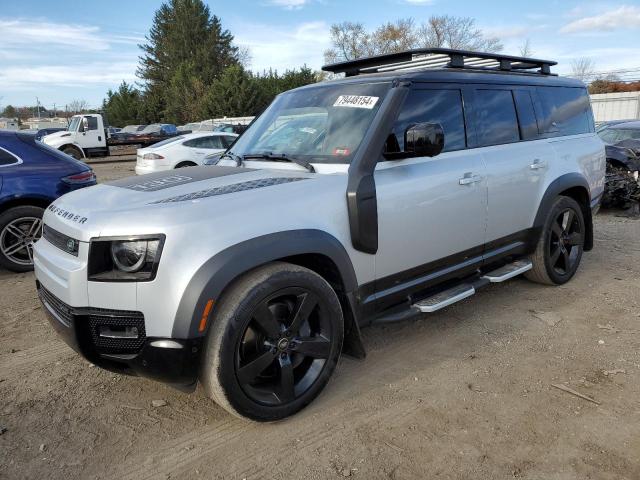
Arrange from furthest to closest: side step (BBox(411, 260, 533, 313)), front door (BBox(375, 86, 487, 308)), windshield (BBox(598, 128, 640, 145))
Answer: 1. windshield (BBox(598, 128, 640, 145))
2. side step (BBox(411, 260, 533, 313))
3. front door (BBox(375, 86, 487, 308))

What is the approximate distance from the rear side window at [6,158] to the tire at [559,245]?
5.69m

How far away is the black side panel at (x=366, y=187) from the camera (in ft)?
10.1

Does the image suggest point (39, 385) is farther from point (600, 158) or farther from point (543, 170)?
point (600, 158)

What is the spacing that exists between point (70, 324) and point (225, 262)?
2.90ft

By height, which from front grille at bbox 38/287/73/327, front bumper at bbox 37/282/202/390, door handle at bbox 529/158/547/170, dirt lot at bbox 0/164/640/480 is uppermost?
door handle at bbox 529/158/547/170

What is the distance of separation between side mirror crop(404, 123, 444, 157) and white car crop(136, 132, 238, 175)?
11.2 m

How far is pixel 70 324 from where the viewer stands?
264 centimetres

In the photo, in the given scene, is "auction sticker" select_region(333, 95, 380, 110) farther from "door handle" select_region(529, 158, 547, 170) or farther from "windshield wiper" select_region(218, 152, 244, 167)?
"door handle" select_region(529, 158, 547, 170)

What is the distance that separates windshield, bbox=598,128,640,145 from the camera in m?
10.6

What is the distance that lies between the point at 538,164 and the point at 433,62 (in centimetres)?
129

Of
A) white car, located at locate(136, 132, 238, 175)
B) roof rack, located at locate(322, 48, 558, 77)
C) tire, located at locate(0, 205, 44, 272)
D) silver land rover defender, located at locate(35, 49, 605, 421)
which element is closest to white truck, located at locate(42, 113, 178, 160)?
white car, located at locate(136, 132, 238, 175)

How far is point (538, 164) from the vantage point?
4457mm

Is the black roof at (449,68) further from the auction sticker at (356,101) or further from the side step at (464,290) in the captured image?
the side step at (464,290)

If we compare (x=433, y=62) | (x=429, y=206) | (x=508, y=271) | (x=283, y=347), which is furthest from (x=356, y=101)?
(x=508, y=271)
